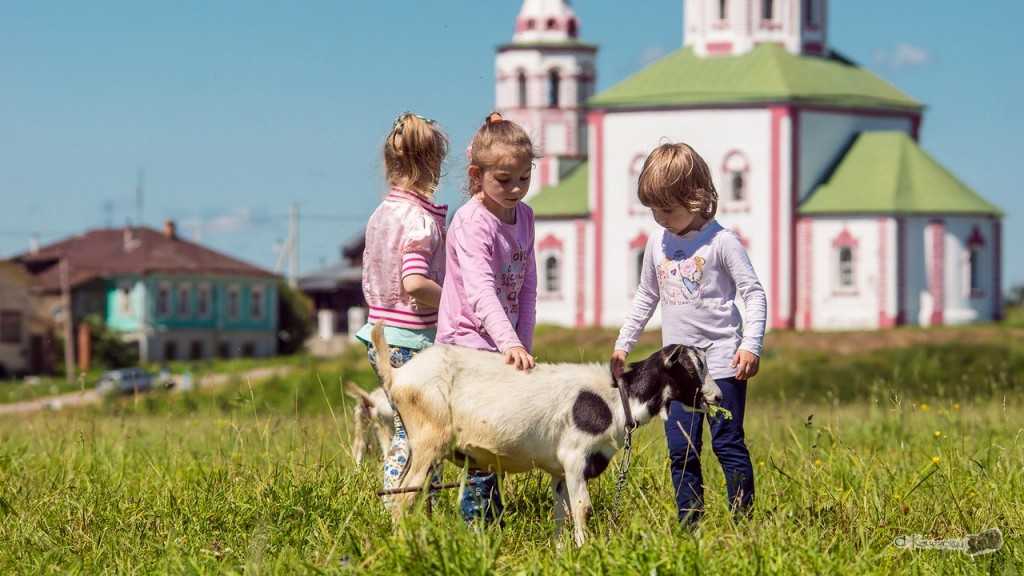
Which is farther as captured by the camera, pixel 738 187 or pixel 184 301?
pixel 184 301

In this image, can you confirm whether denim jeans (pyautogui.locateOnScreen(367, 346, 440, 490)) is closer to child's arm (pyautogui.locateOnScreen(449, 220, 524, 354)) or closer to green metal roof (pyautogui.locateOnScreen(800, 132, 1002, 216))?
child's arm (pyautogui.locateOnScreen(449, 220, 524, 354))

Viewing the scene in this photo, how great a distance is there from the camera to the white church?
5022 centimetres

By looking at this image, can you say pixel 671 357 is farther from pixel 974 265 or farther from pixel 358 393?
pixel 974 265

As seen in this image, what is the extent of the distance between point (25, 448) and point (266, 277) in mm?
63763

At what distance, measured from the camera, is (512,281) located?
20.6 feet

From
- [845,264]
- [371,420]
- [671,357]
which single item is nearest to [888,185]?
[845,264]

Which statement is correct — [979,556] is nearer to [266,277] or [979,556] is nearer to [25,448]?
[25,448]

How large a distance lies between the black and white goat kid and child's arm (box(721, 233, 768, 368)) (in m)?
0.66

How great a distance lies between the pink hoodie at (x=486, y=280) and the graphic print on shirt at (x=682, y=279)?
0.46 metres

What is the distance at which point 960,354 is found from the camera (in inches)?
1283

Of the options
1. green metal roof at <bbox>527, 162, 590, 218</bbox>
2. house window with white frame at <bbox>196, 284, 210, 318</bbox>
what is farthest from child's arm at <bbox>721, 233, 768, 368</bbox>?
house window with white frame at <bbox>196, 284, 210, 318</bbox>

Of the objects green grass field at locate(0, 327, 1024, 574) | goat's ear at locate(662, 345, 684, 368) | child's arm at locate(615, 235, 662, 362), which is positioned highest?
child's arm at locate(615, 235, 662, 362)

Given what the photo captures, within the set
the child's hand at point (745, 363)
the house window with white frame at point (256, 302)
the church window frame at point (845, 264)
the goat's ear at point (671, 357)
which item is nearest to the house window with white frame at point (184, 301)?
the house window with white frame at point (256, 302)

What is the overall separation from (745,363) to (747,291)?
0.94 feet
